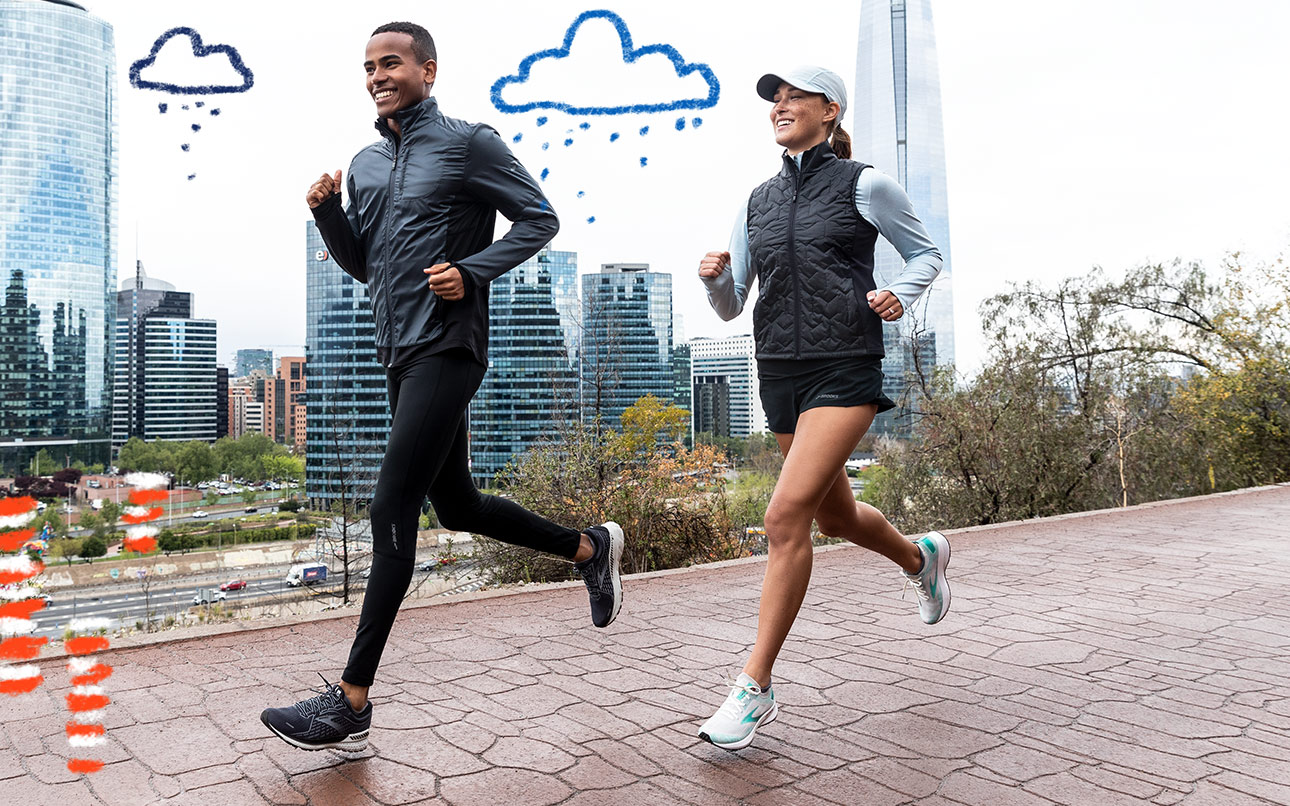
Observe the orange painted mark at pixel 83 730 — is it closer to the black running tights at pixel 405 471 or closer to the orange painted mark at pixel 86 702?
the orange painted mark at pixel 86 702

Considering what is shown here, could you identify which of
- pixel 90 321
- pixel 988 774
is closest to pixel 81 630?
pixel 988 774

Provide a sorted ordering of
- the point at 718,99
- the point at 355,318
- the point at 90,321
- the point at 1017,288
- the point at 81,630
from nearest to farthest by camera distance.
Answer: the point at 81,630
the point at 718,99
the point at 1017,288
the point at 90,321
the point at 355,318

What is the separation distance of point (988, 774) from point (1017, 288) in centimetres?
1530

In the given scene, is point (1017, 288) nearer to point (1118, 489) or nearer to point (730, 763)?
point (1118, 489)

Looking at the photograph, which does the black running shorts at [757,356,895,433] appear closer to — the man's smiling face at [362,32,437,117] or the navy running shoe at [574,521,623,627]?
the navy running shoe at [574,521,623,627]

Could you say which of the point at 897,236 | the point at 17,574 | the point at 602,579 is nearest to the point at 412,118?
the point at 897,236

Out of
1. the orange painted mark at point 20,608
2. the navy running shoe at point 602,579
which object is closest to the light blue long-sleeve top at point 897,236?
the navy running shoe at point 602,579

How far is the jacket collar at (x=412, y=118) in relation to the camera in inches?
102

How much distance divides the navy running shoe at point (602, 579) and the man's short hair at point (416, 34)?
172 centimetres

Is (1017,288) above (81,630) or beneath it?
above

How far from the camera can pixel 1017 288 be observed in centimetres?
1606

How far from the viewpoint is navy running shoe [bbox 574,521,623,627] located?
335 cm

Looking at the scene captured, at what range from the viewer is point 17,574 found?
2.34 meters

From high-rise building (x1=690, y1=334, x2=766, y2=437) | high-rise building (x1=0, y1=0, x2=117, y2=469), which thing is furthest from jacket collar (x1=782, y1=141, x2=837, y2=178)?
high-rise building (x1=690, y1=334, x2=766, y2=437)
